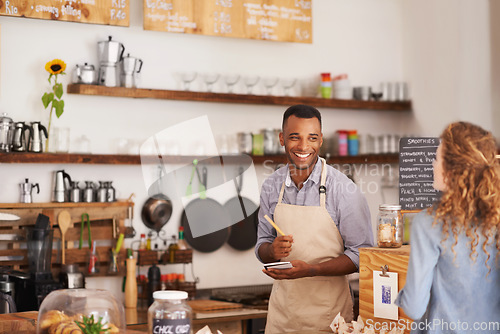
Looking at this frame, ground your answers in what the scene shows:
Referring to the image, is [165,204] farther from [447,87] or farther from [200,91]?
[447,87]

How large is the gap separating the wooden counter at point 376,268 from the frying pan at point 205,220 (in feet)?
8.57

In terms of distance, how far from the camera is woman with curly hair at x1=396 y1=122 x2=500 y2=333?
1761 mm

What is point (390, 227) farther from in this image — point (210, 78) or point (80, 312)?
point (210, 78)

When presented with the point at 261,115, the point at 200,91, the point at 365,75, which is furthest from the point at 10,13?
the point at 365,75

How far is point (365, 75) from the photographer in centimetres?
565

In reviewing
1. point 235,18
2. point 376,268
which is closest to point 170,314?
point 376,268

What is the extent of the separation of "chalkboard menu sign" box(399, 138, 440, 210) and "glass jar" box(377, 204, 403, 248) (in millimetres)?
344

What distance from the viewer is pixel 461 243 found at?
A: 1775mm

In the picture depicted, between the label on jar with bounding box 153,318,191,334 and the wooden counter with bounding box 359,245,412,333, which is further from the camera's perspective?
the wooden counter with bounding box 359,245,412,333

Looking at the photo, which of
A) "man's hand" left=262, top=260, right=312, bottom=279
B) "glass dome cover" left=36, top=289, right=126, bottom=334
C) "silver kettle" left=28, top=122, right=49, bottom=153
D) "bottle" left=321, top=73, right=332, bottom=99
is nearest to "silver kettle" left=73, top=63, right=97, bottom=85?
"silver kettle" left=28, top=122, right=49, bottom=153

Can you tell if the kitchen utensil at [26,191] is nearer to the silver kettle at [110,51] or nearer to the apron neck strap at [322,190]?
the silver kettle at [110,51]

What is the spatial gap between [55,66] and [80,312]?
2653mm

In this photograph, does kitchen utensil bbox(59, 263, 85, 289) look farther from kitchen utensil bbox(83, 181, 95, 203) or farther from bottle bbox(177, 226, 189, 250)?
bottle bbox(177, 226, 189, 250)

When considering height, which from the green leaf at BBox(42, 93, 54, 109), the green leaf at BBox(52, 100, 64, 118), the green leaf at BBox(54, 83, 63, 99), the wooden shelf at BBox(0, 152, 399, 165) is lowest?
the wooden shelf at BBox(0, 152, 399, 165)
